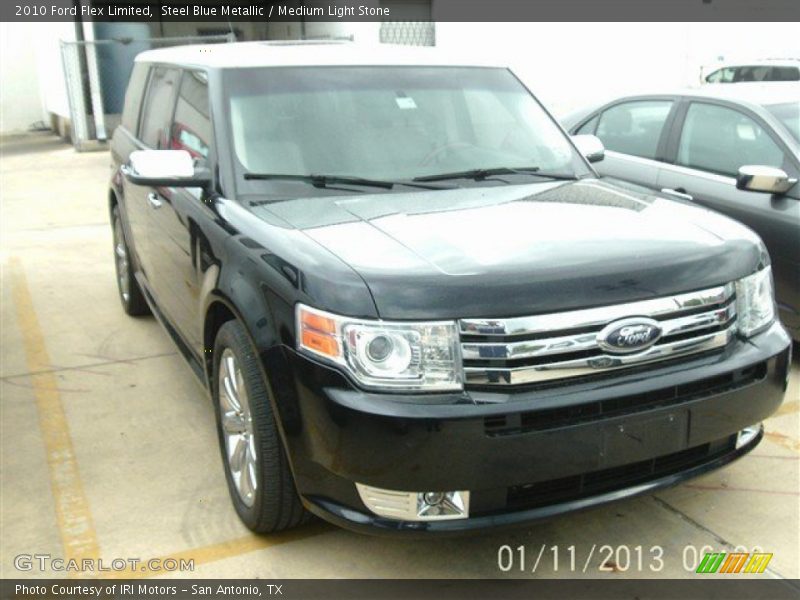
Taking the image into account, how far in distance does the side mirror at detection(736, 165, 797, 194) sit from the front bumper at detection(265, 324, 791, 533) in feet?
7.26

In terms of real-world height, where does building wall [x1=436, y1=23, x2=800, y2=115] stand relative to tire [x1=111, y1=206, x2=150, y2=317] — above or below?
above

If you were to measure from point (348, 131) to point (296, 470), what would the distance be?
5.31ft

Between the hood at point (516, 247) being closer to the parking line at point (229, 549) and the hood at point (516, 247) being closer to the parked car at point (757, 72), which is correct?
the parking line at point (229, 549)

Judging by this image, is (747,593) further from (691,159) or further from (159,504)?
(691,159)

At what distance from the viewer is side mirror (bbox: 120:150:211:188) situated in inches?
140

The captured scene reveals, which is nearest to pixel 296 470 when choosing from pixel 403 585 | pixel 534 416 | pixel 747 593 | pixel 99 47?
pixel 403 585

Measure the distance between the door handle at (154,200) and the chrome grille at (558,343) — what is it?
2341mm

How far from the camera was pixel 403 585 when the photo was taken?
299 cm

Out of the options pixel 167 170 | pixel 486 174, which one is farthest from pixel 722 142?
pixel 167 170

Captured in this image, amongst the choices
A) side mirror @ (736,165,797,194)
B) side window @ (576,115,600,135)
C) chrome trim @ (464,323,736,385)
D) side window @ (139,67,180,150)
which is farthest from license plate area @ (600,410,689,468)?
side window @ (576,115,600,135)

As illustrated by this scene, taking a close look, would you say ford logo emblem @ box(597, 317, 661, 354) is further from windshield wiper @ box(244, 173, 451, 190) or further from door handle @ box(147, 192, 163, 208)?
door handle @ box(147, 192, 163, 208)

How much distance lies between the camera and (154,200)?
176 inches

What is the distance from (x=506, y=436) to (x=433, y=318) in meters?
0.41

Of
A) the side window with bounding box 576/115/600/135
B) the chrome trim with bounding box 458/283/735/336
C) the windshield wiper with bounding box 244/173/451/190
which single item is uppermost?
the windshield wiper with bounding box 244/173/451/190
